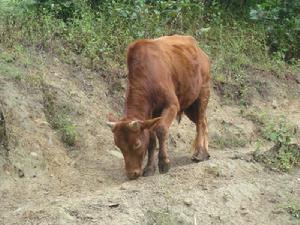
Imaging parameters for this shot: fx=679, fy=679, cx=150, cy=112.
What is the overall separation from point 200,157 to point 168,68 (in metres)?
1.39

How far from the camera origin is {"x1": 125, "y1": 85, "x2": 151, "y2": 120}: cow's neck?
8.41 metres

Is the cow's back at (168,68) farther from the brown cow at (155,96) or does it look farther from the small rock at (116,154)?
the small rock at (116,154)

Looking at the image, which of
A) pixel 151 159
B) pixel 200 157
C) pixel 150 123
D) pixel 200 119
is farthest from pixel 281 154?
pixel 150 123

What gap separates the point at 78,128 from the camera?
944 cm

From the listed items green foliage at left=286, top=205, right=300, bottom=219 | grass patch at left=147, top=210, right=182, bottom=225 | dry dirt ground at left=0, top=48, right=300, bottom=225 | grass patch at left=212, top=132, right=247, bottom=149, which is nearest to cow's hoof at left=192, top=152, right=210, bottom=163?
dry dirt ground at left=0, top=48, right=300, bottom=225

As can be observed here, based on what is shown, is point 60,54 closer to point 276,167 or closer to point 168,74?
point 168,74

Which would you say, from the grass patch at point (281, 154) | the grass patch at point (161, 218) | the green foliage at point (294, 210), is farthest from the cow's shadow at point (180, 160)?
the grass patch at point (161, 218)

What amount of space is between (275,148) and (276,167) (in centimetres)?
37

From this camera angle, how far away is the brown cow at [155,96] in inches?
320

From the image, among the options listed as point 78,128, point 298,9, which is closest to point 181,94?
point 78,128

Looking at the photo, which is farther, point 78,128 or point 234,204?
point 78,128

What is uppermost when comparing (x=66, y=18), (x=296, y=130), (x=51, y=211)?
(x=66, y=18)

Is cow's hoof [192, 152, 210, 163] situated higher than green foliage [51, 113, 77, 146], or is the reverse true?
green foliage [51, 113, 77, 146]

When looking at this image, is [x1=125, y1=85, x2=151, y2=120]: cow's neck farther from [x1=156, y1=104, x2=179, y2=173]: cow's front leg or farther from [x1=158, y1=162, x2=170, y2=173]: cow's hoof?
[x1=158, y1=162, x2=170, y2=173]: cow's hoof
